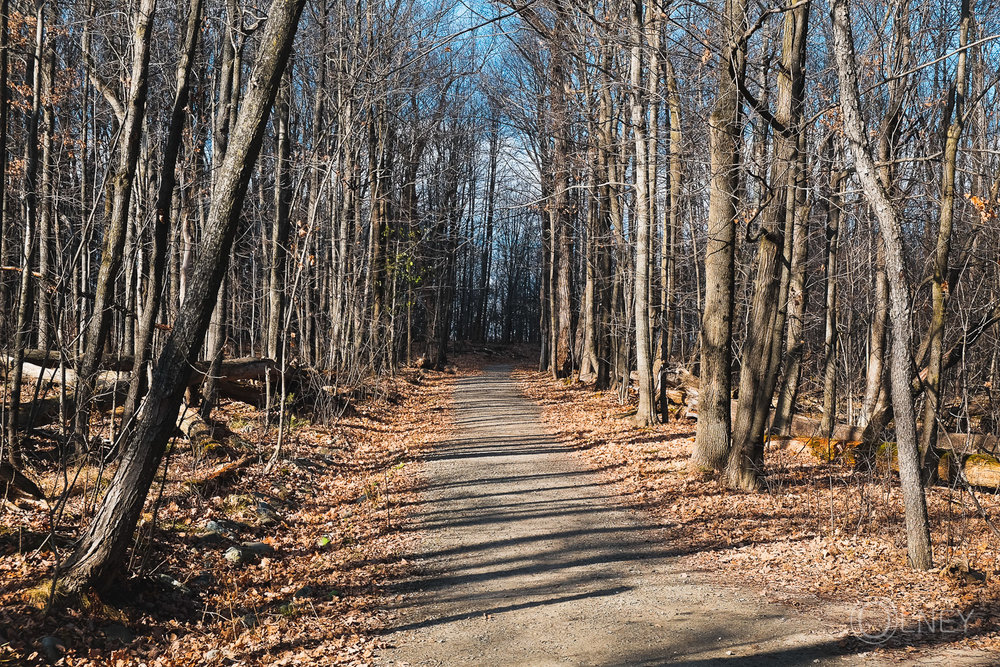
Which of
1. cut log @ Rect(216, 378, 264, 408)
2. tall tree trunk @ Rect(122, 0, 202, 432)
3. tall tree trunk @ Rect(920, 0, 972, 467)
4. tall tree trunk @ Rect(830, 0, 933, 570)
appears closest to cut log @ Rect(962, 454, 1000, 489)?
tall tree trunk @ Rect(920, 0, 972, 467)

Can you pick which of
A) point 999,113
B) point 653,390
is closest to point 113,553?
point 653,390

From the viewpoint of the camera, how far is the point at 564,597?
19.1 ft

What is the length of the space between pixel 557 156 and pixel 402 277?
7.99 meters

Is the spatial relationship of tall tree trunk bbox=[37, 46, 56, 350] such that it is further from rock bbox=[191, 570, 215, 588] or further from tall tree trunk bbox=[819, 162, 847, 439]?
tall tree trunk bbox=[819, 162, 847, 439]

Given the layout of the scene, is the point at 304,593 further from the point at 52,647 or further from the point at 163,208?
the point at 163,208

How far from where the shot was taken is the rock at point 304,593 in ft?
19.5

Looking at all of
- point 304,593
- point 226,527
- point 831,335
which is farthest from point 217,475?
point 831,335

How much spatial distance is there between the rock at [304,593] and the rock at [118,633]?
1317 mm

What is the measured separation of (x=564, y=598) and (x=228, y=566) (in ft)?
10.2

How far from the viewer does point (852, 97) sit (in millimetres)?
6102

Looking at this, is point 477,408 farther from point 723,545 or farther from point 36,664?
point 36,664

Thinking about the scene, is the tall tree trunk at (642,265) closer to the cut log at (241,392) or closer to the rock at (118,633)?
the cut log at (241,392)

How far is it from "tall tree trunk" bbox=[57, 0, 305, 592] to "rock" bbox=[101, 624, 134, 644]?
338 mm

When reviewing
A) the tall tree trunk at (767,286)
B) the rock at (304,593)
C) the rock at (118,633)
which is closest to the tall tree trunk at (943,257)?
the tall tree trunk at (767,286)
